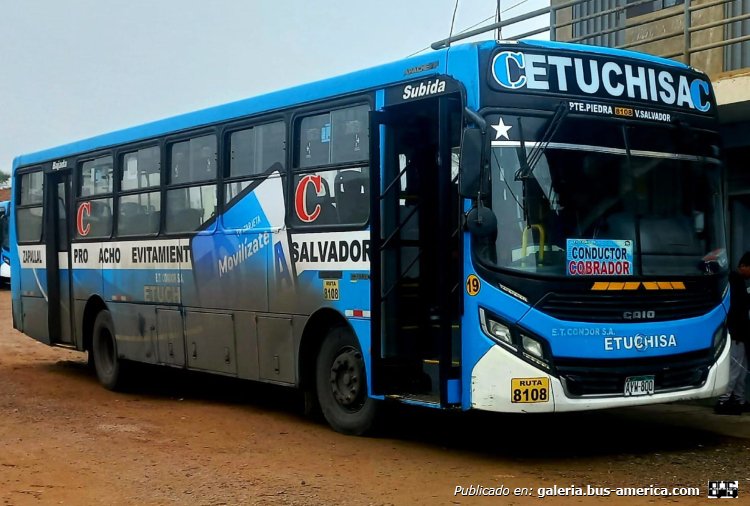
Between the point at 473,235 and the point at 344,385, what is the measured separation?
233 cm

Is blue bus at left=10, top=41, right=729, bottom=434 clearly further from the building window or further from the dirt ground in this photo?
the building window

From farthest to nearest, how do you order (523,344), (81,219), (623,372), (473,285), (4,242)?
(4,242) → (81,219) → (623,372) → (473,285) → (523,344)

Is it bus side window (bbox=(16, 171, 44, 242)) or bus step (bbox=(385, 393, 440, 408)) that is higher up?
bus side window (bbox=(16, 171, 44, 242))

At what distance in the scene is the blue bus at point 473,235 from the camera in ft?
27.2

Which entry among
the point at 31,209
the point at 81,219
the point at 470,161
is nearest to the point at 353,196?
the point at 470,161

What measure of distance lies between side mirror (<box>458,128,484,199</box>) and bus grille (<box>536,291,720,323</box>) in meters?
1.02

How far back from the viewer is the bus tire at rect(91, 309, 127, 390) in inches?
553

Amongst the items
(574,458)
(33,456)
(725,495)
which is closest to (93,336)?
(33,456)

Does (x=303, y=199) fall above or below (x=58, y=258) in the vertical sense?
above

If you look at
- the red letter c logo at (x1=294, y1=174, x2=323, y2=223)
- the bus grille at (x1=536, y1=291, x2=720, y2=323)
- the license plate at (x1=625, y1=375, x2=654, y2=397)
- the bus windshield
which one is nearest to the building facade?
the bus windshield

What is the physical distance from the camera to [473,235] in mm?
8305

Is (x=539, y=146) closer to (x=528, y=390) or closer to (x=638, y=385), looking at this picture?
(x=528, y=390)

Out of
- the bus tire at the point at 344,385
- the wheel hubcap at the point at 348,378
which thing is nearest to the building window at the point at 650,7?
the bus tire at the point at 344,385

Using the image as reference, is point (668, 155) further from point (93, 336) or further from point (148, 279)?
point (93, 336)
